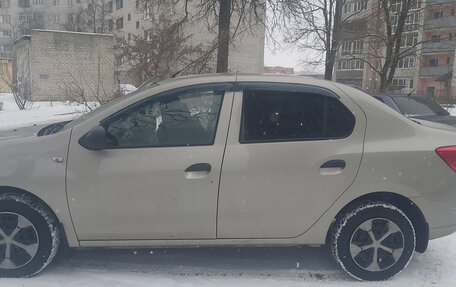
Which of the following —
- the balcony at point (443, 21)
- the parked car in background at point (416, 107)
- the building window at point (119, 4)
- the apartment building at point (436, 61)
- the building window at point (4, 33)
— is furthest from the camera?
the building window at point (4, 33)

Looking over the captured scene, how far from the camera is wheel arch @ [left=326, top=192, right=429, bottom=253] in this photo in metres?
3.40

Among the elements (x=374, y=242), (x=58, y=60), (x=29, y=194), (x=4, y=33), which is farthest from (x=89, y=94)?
(x=4, y=33)

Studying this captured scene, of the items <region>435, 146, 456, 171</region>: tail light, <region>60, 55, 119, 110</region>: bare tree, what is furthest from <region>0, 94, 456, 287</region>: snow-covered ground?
<region>60, 55, 119, 110</region>: bare tree

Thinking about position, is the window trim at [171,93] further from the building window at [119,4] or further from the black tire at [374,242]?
the building window at [119,4]

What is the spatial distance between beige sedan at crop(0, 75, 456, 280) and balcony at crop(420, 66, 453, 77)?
181 ft

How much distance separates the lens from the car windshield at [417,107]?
340 inches

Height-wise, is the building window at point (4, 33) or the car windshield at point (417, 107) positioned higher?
the building window at point (4, 33)

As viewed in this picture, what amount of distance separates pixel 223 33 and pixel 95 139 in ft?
26.7

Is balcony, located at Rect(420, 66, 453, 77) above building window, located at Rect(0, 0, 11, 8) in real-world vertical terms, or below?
below

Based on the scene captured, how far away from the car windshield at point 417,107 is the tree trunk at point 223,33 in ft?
15.1

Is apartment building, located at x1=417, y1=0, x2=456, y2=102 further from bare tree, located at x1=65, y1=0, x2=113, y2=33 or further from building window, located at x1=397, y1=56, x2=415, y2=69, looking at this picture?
bare tree, located at x1=65, y1=0, x2=113, y2=33

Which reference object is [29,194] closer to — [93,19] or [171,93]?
[171,93]

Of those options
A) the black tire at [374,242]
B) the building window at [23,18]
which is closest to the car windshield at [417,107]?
the black tire at [374,242]

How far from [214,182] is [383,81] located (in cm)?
1591
